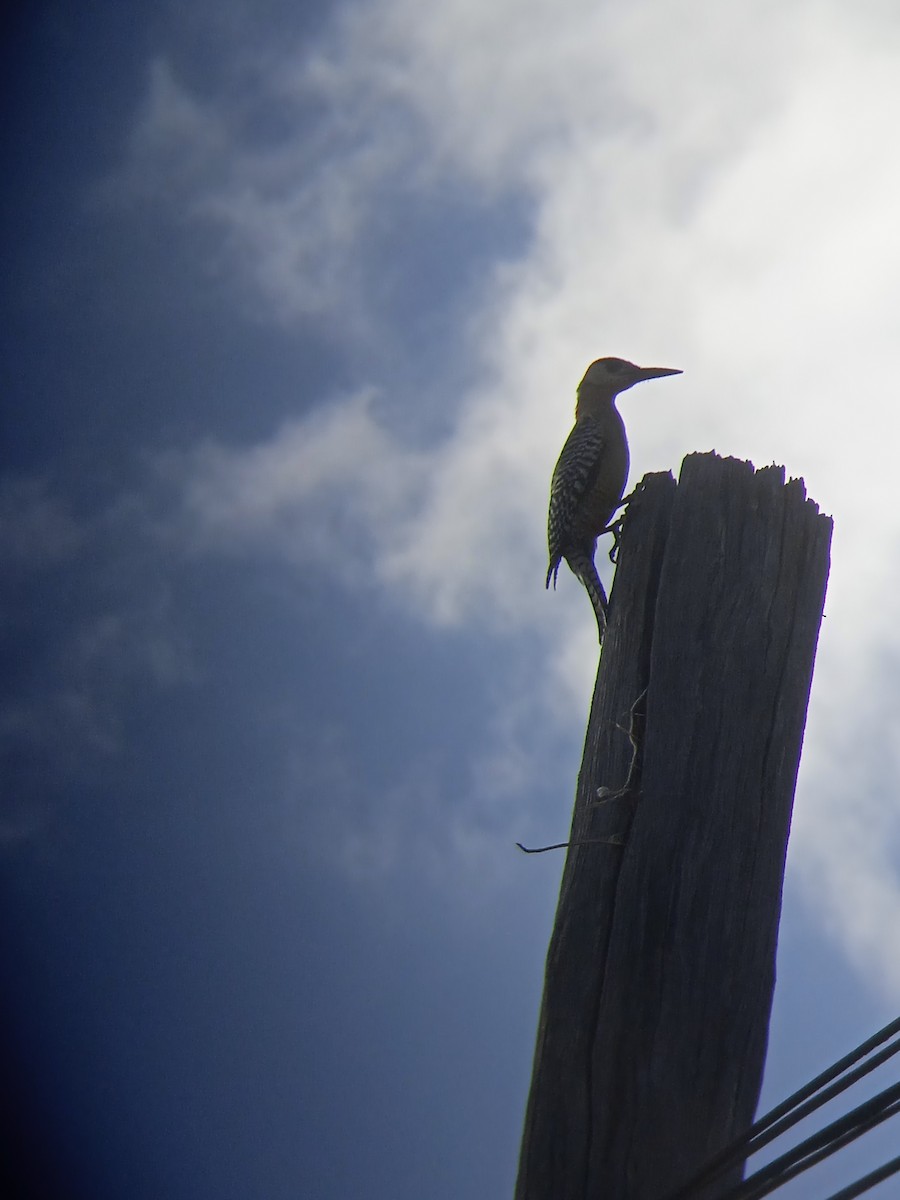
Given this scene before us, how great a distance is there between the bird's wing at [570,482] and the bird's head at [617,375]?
60 cm

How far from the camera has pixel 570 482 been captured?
20.6 feet

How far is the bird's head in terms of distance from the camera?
704cm

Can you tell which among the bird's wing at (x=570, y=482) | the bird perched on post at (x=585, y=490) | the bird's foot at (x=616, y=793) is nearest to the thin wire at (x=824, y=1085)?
the bird's foot at (x=616, y=793)

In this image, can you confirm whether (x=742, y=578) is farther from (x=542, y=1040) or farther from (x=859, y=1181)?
(x=859, y=1181)

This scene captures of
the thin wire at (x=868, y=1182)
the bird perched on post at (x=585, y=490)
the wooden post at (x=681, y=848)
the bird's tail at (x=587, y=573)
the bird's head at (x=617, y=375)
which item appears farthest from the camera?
the bird's head at (x=617, y=375)

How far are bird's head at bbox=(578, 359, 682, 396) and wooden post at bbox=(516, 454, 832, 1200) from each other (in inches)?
187

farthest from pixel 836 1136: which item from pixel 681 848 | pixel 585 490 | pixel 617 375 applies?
pixel 617 375

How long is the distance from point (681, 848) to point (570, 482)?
4.40m

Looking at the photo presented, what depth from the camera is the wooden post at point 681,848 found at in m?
1.89

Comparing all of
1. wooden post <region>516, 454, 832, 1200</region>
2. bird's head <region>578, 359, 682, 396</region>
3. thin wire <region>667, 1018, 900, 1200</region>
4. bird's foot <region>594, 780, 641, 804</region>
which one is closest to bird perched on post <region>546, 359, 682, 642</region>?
bird's head <region>578, 359, 682, 396</region>

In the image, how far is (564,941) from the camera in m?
2.07

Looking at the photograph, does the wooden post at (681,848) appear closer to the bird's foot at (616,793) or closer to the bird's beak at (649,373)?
the bird's foot at (616,793)

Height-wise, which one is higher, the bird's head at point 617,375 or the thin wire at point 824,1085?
the bird's head at point 617,375

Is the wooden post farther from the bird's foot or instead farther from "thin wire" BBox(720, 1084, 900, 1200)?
"thin wire" BBox(720, 1084, 900, 1200)
